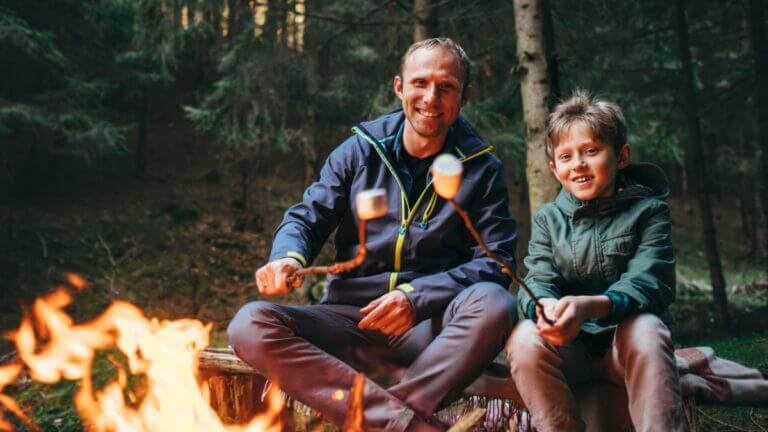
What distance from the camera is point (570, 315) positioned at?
2.37 m

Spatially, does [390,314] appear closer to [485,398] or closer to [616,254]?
[485,398]

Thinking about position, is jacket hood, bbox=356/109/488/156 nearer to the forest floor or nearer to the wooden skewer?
the wooden skewer

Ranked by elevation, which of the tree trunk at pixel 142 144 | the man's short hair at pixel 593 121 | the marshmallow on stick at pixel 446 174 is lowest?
the marshmallow on stick at pixel 446 174

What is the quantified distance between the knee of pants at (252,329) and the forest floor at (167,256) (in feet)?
10.6

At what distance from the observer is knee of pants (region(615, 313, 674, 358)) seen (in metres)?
2.38

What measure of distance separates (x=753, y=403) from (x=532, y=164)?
2509 millimetres

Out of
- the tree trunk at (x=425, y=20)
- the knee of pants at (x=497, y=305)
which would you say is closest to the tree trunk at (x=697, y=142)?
the tree trunk at (x=425, y=20)

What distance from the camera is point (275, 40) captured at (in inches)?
331

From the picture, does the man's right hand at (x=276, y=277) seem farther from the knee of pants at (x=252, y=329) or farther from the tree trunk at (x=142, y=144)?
the tree trunk at (x=142, y=144)

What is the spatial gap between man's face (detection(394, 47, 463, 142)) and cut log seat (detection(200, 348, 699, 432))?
51.1 inches

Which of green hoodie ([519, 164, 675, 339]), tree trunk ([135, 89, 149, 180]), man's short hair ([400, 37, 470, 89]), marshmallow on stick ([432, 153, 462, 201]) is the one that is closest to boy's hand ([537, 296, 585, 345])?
green hoodie ([519, 164, 675, 339])

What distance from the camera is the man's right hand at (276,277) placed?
2676 millimetres

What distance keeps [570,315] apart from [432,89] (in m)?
1.38

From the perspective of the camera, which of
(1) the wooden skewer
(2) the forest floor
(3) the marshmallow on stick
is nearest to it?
(3) the marshmallow on stick
